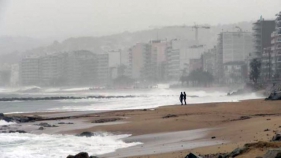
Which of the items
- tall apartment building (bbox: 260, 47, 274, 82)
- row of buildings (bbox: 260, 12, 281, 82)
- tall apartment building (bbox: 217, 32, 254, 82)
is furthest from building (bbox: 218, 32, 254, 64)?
tall apartment building (bbox: 260, 47, 274, 82)

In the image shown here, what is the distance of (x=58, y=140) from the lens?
21.3 meters

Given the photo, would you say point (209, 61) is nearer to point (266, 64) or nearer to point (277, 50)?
point (266, 64)

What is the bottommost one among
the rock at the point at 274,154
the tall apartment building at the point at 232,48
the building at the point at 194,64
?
the rock at the point at 274,154

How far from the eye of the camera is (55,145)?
1958 centimetres

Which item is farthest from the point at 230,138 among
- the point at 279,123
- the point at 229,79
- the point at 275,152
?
the point at 229,79

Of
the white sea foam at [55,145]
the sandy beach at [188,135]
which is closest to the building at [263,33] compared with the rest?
the sandy beach at [188,135]

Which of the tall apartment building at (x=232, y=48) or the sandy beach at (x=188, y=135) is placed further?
the tall apartment building at (x=232, y=48)

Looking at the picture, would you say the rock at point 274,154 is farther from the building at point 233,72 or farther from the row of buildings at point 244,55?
the building at point 233,72

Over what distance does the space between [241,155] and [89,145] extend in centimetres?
836

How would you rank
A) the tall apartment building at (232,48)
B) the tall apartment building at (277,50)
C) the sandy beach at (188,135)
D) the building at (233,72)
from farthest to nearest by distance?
the tall apartment building at (232,48) < the building at (233,72) < the tall apartment building at (277,50) < the sandy beach at (188,135)

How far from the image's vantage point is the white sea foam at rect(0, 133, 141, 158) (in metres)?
17.6

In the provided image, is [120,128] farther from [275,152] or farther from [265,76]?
[265,76]

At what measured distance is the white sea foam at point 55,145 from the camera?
17562 millimetres

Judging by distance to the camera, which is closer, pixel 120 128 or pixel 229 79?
pixel 120 128
